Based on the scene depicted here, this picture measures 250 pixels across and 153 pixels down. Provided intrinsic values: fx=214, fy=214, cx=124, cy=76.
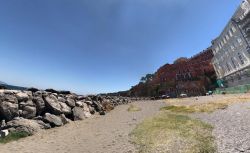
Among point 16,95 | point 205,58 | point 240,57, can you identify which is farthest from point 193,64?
point 16,95

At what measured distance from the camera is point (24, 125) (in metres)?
17.8

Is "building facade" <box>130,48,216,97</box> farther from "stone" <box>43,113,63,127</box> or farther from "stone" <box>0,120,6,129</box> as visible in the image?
"stone" <box>0,120,6,129</box>

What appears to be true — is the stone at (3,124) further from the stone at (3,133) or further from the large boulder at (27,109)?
the large boulder at (27,109)

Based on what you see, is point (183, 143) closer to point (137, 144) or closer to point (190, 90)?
point (137, 144)

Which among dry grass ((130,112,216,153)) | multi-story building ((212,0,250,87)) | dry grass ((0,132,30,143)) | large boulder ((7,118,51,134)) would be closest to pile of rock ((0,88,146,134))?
large boulder ((7,118,51,134))

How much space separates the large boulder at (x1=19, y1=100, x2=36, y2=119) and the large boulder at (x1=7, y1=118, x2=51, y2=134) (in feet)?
3.06

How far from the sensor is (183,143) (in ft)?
38.9

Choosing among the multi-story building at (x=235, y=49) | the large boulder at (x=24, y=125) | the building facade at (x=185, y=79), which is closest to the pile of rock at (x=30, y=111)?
the large boulder at (x=24, y=125)

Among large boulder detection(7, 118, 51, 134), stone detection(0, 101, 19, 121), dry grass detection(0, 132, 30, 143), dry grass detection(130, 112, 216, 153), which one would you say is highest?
stone detection(0, 101, 19, 121)

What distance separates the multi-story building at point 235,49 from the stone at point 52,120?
6175 cm

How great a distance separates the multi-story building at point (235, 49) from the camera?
65.2 metres

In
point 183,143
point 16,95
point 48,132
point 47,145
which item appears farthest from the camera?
point 16,95

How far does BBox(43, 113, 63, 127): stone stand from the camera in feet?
68.1

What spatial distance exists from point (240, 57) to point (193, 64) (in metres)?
70.1
